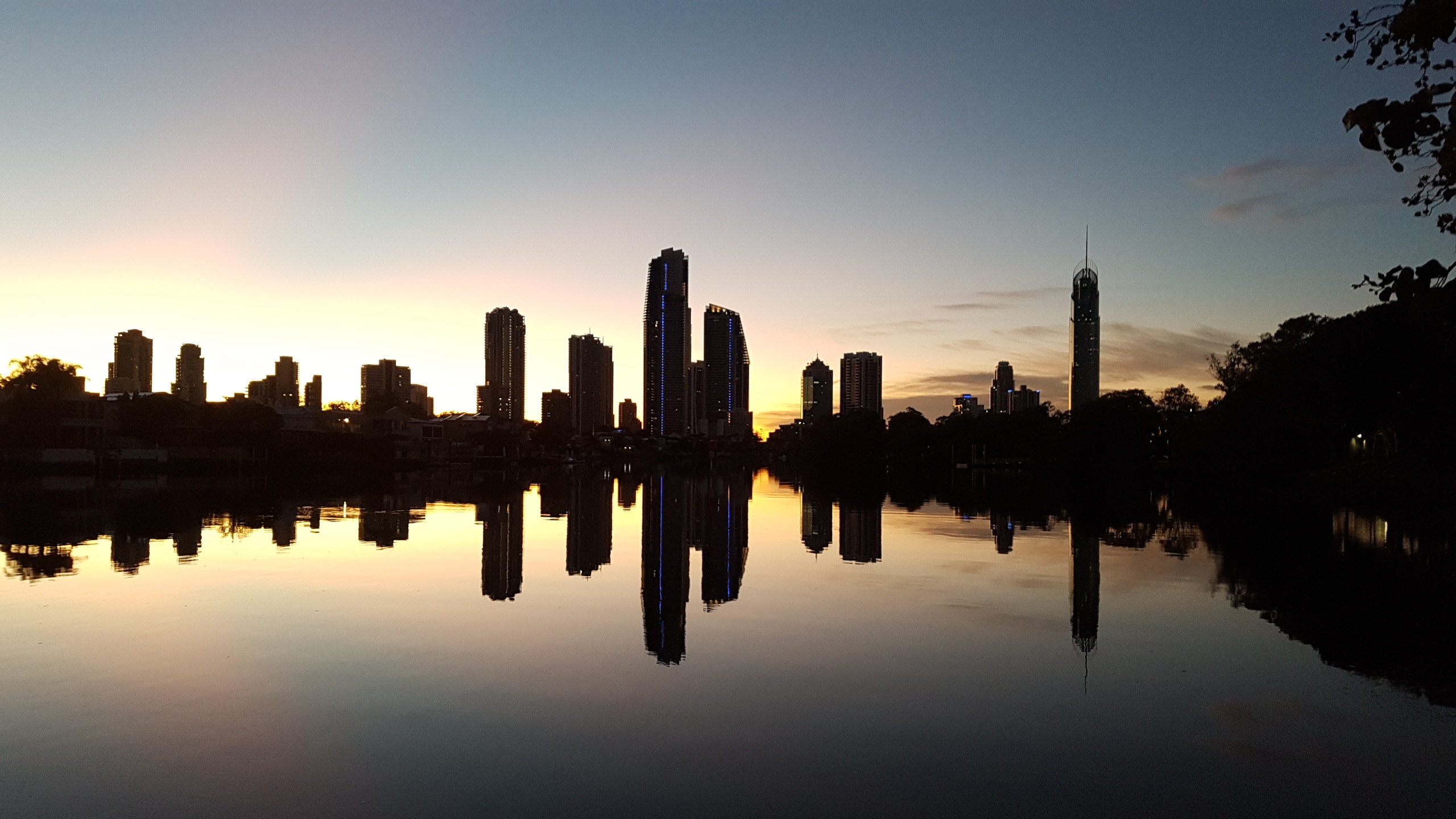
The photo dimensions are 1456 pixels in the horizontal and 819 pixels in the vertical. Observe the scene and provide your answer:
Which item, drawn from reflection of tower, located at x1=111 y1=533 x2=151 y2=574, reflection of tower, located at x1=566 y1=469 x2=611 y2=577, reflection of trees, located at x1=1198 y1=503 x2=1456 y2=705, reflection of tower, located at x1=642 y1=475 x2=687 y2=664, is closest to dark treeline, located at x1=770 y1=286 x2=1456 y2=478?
reflection of trees, located at x1=1198 y1=503 x2=1456 y2=705

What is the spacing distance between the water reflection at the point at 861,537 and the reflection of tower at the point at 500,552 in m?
0.13

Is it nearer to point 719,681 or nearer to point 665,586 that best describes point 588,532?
point 665,586

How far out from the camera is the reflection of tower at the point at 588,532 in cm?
2575

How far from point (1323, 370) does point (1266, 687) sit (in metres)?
57.8

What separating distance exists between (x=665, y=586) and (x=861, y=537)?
13411mm

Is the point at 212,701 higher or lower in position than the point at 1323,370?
lower

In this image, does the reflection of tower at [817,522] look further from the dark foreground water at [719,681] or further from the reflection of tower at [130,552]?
the reflection of tower at [130,552]

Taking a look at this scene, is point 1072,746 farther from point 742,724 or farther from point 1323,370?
point 1323,370

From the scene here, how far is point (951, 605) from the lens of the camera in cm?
1936

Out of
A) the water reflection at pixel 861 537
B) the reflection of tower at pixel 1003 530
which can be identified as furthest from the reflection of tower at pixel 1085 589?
the reflection of tower at pixel 1003 530

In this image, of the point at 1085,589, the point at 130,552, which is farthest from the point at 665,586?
the point at 130,552

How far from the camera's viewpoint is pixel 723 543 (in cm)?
3206

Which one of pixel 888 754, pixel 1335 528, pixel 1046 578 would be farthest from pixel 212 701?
pixel 1335 528

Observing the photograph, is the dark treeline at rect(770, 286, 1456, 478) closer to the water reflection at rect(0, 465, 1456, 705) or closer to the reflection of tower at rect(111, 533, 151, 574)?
the water reflection at rect(0, 465, 1456, 705)
